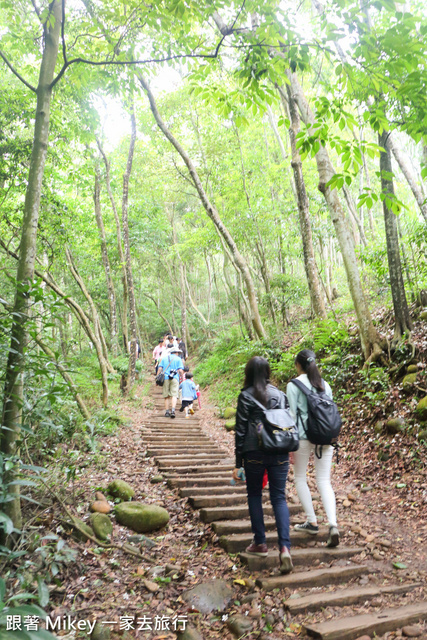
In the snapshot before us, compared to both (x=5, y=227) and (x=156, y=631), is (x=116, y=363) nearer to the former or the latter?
(x=5, y=227)

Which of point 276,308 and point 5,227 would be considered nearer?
point 5,227

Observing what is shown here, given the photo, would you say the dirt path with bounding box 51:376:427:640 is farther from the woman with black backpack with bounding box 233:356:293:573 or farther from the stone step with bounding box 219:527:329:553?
the woman with black backpack with bounding box 233:356:293:573

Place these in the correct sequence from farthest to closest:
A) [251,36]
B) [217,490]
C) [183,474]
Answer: [183,474]
[217,490]
[251,36]

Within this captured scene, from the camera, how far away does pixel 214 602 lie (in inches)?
116

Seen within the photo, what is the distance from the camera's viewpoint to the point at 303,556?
11.2ft

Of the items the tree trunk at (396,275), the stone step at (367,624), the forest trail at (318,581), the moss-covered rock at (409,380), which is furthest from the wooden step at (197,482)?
the tree trunk at (396,275)

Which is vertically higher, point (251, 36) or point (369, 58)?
point (251, 36)

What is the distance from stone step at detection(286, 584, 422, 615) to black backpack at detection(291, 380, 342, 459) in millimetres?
1111

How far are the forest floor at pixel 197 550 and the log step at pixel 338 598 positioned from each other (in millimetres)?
58

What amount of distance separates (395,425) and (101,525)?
435cm

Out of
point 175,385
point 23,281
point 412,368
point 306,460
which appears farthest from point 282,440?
point 175,385

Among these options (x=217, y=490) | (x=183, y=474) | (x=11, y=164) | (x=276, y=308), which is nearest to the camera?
(x=217, y=490)

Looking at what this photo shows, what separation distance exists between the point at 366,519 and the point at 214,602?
96.2 inches

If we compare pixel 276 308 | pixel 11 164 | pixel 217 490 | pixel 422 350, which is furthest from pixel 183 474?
pixel 276 308
